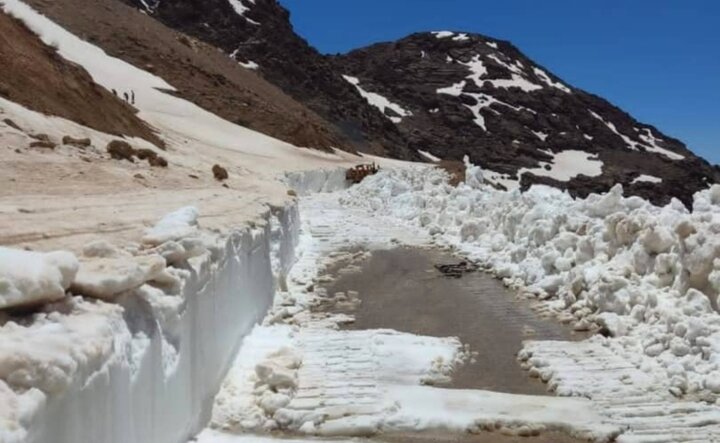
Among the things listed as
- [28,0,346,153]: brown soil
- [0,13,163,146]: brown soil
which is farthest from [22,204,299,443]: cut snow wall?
[28,0,346,153]: brown soil

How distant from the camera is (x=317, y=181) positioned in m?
30.8

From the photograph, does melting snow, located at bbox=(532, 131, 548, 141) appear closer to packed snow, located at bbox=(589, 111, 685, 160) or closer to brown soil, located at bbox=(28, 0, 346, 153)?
packed snow, located at bbox=(589, 111, 685, 160)

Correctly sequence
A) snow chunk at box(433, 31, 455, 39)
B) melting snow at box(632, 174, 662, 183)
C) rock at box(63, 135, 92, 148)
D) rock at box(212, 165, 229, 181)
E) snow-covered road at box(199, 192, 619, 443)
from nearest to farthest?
snow-covered road at box(199, 192, 619, 443) → rock at box(63, 135, 92, 148) → rock at box(212, 165, 229, 181) → melting snow at box(632, 174, 662, 183) → snow chunk at box(433, 31, 455, 39)

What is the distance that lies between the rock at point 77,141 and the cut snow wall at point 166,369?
832 centimetres

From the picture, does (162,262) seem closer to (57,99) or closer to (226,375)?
(226,375)

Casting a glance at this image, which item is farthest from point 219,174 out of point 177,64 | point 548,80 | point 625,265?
point 548,80

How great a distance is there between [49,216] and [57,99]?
12833mm

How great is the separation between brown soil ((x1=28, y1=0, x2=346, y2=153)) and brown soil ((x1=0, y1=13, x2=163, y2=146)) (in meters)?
20.9

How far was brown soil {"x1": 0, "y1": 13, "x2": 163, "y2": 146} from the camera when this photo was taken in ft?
54.9

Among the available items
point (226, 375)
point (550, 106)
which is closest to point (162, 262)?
point (226, 375)

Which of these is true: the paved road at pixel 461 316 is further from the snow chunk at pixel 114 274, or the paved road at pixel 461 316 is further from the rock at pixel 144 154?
the rock at pixel 144 154

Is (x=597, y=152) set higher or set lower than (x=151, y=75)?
higher

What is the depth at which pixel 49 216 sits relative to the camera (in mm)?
6309

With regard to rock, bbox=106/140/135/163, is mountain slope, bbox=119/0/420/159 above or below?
above
